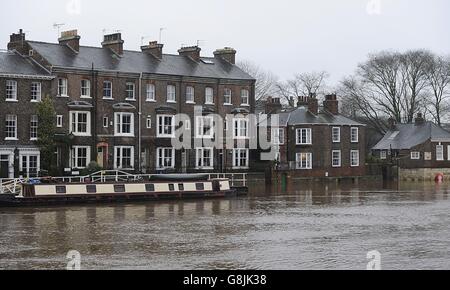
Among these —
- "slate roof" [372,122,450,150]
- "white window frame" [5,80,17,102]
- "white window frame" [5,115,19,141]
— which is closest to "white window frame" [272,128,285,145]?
"slate roof" [372,122,450,150]

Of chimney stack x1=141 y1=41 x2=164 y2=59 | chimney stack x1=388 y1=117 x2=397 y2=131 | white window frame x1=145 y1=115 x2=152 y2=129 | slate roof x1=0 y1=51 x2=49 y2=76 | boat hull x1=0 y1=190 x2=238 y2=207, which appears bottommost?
boat hull x1=0 y1=190 x2=238 y2=207

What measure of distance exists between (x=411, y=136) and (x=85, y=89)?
38.8 meters

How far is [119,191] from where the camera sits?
44.4 metres

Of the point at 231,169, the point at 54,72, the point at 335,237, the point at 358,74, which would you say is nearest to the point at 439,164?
the point at 358,74

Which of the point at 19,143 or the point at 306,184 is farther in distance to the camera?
the point at 306,184

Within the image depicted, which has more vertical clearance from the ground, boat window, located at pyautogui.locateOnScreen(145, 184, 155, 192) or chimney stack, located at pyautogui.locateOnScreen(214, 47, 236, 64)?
chimney stack, located at pyautogui.locateOnScreen(214, 47, 236, 64)

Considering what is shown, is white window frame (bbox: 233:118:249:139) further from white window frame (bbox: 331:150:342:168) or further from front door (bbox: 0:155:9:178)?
front door (bbox: 0:155:9:178)

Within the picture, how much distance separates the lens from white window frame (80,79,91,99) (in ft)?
190

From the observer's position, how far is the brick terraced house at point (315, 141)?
70.8 m

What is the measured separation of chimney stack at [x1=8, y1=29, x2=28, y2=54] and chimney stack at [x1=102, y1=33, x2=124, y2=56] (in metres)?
6.93

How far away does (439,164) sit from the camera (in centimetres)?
8169

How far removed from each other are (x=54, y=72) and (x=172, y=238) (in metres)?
31.3

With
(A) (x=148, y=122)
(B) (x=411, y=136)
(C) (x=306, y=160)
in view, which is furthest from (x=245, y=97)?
(B) (x=411, y=136)

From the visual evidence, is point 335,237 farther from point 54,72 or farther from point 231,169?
point 231,169
